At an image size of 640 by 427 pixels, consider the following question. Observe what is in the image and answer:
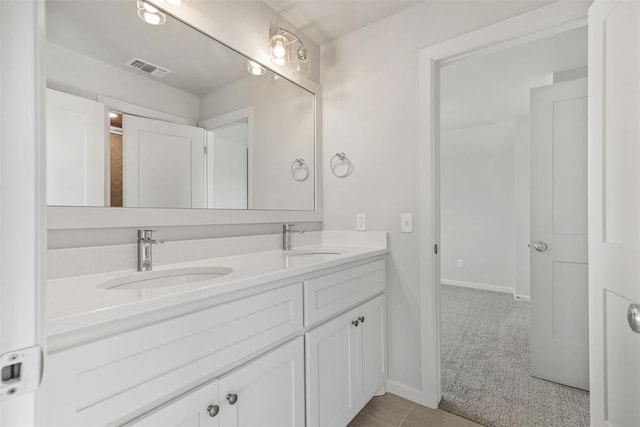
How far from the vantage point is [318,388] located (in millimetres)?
1293

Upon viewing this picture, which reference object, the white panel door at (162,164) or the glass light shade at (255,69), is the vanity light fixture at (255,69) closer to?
the glass light shade at (255,69)

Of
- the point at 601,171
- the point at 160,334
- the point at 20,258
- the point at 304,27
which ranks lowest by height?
the point at 160,334

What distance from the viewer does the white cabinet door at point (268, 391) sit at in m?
0.95

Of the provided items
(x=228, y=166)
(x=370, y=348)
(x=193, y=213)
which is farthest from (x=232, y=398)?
(x=228, y=166)

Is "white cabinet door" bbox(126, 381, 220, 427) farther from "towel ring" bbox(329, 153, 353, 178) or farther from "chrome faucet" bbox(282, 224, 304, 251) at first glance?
"towel ring" bbox(329, 153, 353, 178)

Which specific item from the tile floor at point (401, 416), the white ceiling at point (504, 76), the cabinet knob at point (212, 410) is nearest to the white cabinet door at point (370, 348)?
the tile floor at point (401, 416)

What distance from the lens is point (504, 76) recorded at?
9.11 feet

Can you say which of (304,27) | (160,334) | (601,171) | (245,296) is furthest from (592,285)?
(304,27)

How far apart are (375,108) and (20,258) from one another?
1.87 m

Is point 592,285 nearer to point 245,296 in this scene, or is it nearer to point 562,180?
point 562,180

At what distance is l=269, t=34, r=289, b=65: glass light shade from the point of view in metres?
1.80

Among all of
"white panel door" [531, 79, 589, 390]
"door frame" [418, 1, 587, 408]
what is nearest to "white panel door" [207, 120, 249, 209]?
"door frame" [418, 1, 587, 408]

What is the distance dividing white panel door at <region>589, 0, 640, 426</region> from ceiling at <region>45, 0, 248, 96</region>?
61.2 inches

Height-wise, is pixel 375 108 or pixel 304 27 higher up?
pixel 304 27
